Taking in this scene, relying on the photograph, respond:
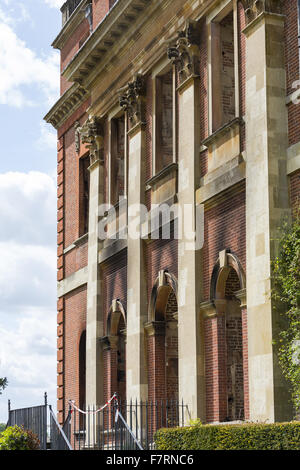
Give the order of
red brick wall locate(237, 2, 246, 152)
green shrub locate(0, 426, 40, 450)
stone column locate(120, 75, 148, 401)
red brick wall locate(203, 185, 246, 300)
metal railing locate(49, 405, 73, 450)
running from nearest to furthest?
red brick wall locate(203, 185, 246, 300)
red brick wall locate(237, 2, 246, 152)
green shrub locate(0, 426, 40, 450)
metal railing locate(49, 405, 73, 450)
stone column locate(120, 75, 148, 401)

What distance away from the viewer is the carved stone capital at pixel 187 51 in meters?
20.9

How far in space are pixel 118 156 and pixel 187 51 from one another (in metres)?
6.34

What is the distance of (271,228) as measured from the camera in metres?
16.7

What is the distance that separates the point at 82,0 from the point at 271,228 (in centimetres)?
1670

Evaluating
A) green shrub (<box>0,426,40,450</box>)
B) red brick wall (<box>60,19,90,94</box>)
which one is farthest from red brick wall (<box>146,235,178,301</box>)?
red brick wall (<box>60,19,90,94</box>)

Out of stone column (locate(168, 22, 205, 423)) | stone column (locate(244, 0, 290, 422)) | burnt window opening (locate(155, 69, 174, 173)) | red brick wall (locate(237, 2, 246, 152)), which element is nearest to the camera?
stone column (locate(244, 0, 290, 422))

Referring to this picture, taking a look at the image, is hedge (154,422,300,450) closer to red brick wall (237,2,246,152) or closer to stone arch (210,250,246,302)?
stone arch (210,250,246,302)

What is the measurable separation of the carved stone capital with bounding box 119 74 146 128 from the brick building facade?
0.04m

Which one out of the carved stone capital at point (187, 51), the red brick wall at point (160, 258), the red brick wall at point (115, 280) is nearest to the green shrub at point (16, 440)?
the red brick wall at point (160, 258)

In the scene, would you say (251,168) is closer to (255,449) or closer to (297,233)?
(297,233)

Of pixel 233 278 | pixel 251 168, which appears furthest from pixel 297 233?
pixel 233 278

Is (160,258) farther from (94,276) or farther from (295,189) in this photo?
(295,189)

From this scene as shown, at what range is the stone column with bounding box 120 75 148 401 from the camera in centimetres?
2291

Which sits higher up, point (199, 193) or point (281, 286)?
point (199, 193)
